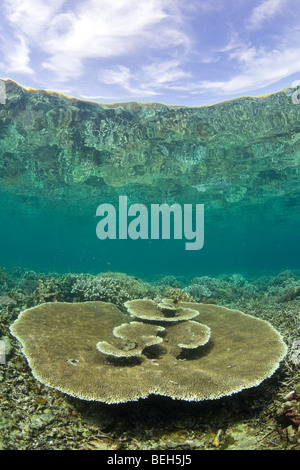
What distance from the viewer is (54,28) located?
9.70 meters

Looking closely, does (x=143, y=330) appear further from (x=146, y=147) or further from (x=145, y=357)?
(x=146, y=147)

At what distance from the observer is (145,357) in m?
4.64

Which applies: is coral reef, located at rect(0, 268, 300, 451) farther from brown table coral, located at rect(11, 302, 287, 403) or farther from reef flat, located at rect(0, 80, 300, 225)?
reef flat, located at rect(0, 80, 300, 225)

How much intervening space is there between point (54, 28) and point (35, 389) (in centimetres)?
1127

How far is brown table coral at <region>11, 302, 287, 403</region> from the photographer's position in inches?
146

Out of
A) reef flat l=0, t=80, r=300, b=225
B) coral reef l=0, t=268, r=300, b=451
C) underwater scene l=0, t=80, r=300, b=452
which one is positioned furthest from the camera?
reef flat l=0, t=80, r=300, b=225

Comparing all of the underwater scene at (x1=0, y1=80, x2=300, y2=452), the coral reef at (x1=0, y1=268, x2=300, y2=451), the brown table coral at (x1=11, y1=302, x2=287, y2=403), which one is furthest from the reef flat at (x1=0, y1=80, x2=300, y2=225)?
the coral reef at (x1=0, y1=268, x2=300, y2=451)

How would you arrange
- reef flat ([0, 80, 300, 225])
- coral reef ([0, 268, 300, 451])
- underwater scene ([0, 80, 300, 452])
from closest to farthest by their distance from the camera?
1. coral reef ([0, 268, 300, 451])
2. underwater scene ([0, 80, 300, 452])
3. reef flat ([0, 80, 300, 225])

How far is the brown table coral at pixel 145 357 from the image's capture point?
12.1 ft

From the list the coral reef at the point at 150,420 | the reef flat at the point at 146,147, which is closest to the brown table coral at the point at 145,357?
the coral reef at the point at 150,420

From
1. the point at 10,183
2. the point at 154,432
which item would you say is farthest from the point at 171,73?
the point at 10,183

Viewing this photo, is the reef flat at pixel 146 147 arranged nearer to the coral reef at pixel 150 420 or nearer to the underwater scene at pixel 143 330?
the underwater scene at pixel 143 330

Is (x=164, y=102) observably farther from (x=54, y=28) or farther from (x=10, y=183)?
(x=10, y=183)

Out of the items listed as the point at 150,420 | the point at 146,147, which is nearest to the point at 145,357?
the point at 150,420
